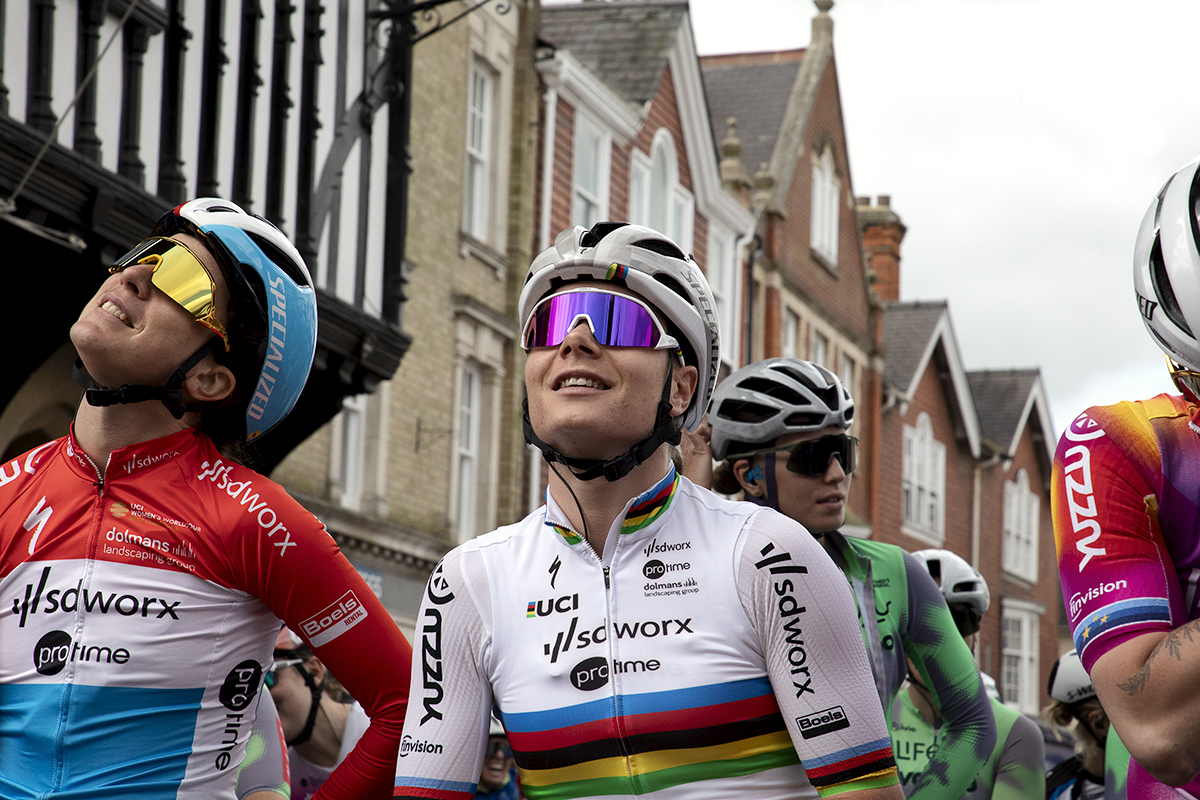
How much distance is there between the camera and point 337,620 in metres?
3.46

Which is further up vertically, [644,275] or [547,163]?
[547,163]

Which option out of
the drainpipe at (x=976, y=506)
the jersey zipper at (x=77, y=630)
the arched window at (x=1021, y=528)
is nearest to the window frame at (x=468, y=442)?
the jersey zipper at (x=77, y=630)

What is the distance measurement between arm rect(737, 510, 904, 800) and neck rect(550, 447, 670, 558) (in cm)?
28

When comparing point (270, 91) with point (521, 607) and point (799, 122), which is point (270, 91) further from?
point (799, 122)


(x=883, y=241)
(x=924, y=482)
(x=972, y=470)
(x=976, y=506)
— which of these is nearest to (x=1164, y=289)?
(x=924, y=482)

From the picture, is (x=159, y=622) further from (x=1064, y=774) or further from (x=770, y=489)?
(x=1064, y=774)

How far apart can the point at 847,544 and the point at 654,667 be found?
6.89ft

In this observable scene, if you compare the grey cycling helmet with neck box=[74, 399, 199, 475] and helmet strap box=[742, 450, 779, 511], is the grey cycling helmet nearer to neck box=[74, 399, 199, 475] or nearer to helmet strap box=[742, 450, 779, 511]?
helmet strap box=[742, 450, 779, 511]

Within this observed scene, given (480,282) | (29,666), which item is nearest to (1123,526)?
(29,666)

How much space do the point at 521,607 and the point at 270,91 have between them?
1122 cm

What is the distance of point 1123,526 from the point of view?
2.92 meters

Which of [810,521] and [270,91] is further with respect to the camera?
[270,91]

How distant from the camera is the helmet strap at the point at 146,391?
3.49m

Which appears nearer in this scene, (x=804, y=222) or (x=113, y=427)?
(x=113, y=427)
